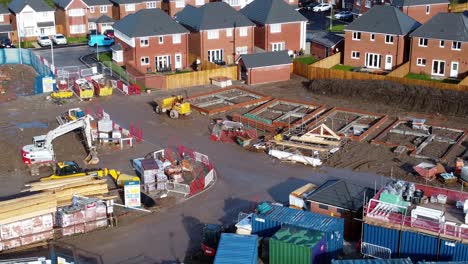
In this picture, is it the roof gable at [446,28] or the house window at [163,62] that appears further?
the house window at [163,62]

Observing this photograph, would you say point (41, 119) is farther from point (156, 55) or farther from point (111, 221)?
point (111, 221)

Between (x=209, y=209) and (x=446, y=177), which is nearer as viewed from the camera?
(x=209, y=209)

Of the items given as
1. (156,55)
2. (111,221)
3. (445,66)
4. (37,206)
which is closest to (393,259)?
(111,221)

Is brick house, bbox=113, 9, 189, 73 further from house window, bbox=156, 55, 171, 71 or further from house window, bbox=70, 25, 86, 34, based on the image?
house window, bbox=70, 25, 86, 34

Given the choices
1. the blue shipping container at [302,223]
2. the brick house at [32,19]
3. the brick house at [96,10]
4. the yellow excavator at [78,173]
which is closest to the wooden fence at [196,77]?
the yellow excavator at [78,173]

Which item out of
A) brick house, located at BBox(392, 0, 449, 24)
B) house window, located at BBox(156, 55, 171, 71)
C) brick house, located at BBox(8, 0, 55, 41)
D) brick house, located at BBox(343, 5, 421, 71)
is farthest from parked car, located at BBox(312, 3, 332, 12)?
house window, located at BBox(156, 55, 171, 71)

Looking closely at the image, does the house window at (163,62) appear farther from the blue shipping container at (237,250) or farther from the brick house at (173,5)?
the blue shipping container at (237,250)

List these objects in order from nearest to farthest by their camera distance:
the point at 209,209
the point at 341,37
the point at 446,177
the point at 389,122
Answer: the point at 209,209
the point at 446,177
the point at 389,122
the point at 341,37
